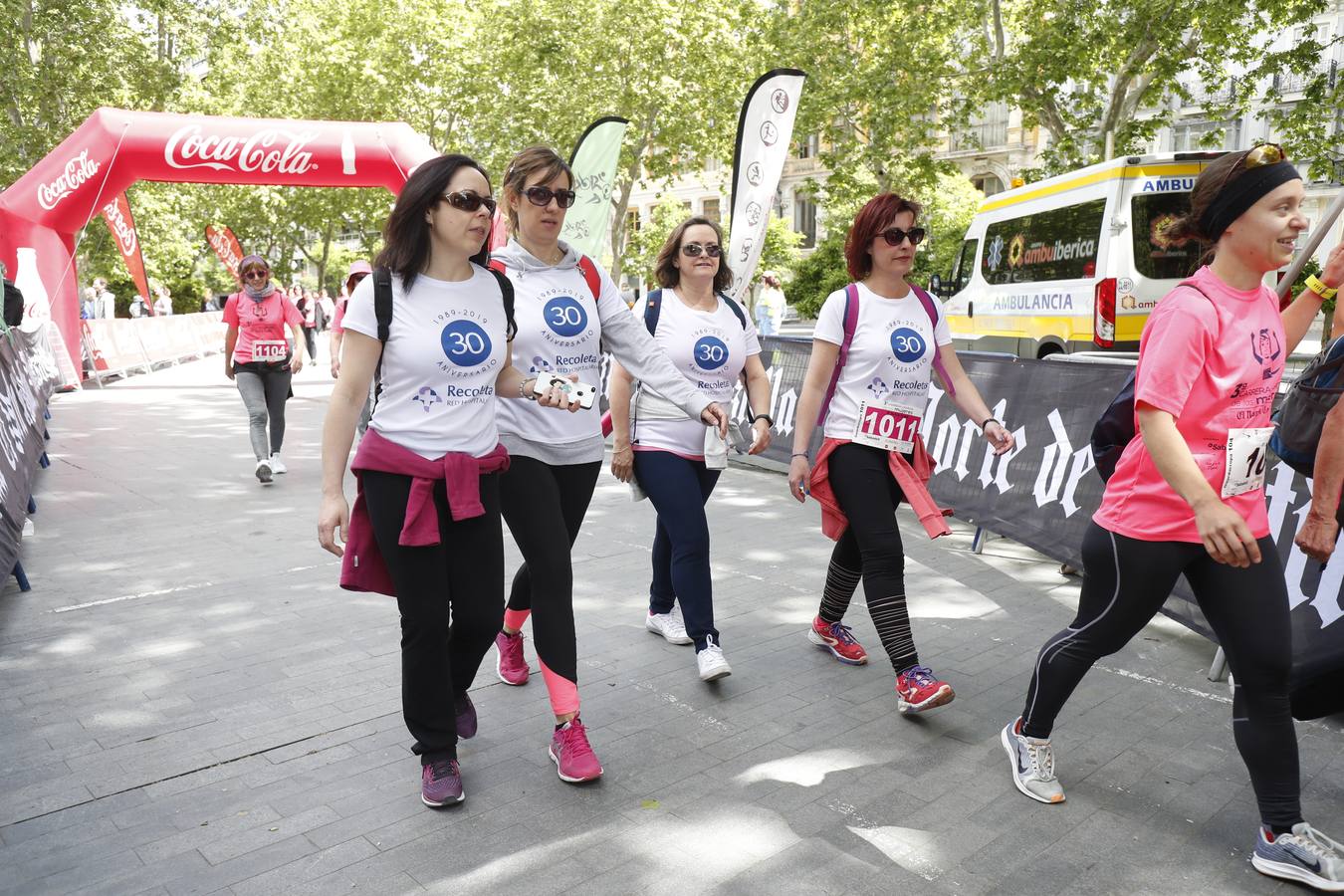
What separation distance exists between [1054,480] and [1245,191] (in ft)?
10.7

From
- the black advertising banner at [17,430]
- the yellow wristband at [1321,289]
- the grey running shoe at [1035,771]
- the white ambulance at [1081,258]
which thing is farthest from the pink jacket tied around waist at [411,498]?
the white ambulance at [1081,258]

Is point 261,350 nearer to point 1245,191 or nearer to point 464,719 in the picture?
point 464,719

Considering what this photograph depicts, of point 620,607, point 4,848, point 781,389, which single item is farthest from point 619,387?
point 781,389

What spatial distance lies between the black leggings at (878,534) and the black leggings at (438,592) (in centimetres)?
139

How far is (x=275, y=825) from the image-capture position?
10.5ft

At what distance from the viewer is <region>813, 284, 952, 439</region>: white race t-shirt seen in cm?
411

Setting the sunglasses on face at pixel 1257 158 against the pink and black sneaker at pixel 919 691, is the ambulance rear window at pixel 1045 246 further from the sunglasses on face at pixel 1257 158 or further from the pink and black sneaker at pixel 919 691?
the sunglasses on face at pixel 1257 158

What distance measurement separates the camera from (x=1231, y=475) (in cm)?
275

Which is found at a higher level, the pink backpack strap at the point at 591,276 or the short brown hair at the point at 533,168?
the short brown hair at the point at 533,168

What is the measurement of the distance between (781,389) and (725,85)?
2147 cm

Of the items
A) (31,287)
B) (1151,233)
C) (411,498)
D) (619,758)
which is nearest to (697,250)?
(411,498)

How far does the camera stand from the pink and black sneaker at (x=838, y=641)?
4602mm

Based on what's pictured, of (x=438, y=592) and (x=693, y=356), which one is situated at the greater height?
(x=693, y=356)

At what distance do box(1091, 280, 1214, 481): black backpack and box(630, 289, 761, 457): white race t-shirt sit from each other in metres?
1.68
